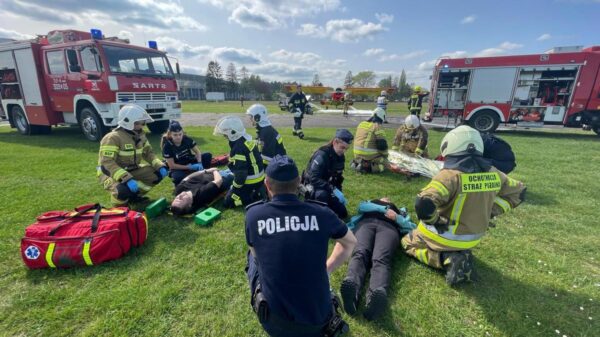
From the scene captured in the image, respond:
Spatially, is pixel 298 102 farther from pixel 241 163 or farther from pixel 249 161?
pixel 241 163

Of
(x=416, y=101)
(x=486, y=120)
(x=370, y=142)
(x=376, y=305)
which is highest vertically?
(x=416, y=101)

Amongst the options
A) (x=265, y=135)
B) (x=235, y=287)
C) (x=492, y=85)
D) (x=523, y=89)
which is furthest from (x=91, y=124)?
(x=523, y=89)

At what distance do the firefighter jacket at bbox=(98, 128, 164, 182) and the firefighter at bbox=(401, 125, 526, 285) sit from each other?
157 inches

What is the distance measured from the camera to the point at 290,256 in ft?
4.95

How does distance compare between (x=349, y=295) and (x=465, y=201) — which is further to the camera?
(x=465, y=201)

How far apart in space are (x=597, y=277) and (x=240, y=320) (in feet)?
12.2

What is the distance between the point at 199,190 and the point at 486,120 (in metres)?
13.7

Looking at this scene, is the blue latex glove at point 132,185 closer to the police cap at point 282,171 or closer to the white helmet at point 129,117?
the white helmet at point 129,117

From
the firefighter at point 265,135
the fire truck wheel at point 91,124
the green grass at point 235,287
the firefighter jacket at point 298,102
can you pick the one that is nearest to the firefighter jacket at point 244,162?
the green grass at point 235,287

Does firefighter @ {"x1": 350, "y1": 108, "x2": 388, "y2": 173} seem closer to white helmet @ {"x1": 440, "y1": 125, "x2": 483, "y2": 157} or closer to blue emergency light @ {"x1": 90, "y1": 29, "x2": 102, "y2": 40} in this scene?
white helmet @ {"x1": 440, "y1": 125, "x2": 483, "y2": 157}

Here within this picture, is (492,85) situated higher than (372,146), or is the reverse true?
(492,85)

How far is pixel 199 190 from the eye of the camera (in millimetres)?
4129

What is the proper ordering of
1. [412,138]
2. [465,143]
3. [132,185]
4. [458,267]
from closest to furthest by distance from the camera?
[465,143]
[458,267]
[132,185]
[412,138]

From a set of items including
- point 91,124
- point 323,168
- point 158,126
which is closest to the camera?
point 323,168
